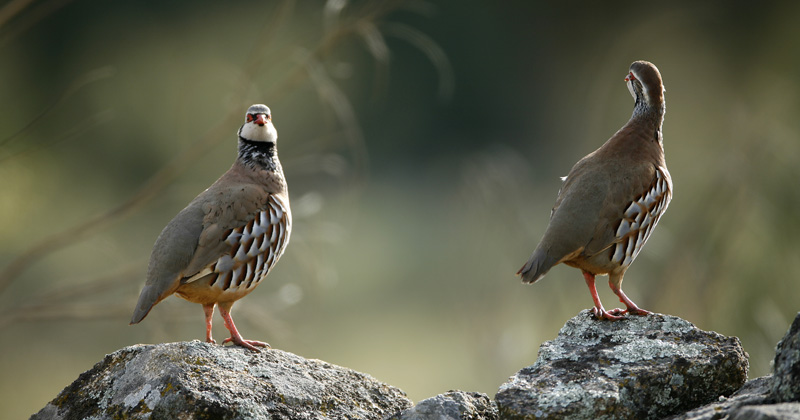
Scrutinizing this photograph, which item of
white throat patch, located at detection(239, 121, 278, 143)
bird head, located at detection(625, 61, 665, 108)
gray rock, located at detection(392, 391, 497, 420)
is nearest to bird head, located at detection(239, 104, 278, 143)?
white throat patch, located at detection(239, 121, 278, 143)

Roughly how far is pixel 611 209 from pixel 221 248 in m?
1.90

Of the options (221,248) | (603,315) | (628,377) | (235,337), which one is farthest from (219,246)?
(628,377)

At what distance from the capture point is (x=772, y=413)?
90.0 inches

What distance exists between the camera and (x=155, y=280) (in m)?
4.39

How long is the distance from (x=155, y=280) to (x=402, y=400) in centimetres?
138

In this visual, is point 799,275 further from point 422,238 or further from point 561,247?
point 422,238

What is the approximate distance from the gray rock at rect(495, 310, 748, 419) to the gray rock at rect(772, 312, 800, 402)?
0.66 meters

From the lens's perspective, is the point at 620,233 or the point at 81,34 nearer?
the point at 620,233

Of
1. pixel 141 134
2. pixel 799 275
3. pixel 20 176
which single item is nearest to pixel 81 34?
pixel 141 134

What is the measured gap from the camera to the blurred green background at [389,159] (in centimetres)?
650

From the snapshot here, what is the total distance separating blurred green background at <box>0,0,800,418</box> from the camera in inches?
256

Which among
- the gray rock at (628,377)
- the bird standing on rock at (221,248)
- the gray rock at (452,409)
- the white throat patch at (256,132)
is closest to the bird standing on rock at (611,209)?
the gray rock at (628,377)

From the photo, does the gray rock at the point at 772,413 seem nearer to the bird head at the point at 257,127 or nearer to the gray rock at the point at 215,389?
the gray rock at the point at 215,389

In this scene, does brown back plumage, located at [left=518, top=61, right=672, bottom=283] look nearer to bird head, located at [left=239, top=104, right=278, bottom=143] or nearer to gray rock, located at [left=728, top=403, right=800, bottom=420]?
bird head, located at [left=239, top=104, right=278, bottom=143]
